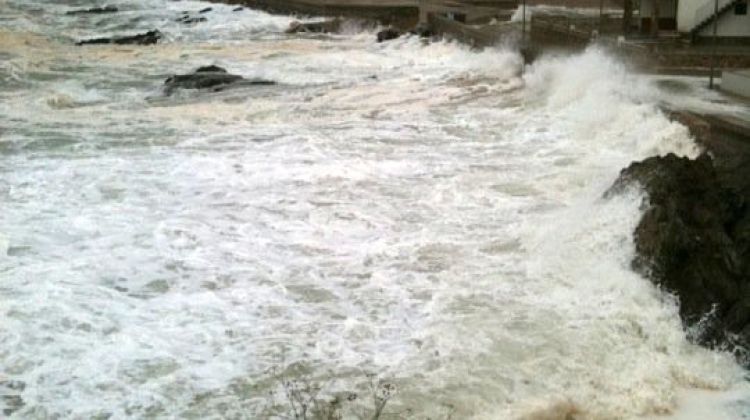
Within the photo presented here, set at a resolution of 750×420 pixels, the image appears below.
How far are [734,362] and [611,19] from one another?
23.1 metres

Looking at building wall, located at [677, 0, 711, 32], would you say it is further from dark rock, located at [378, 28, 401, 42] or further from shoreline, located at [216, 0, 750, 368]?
shoreline, located at [216, 0, 750, 368]

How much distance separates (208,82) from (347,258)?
1276cm

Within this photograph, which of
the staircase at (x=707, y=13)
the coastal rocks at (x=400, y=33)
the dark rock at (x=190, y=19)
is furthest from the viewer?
the dark rock at (x=190, y=19)

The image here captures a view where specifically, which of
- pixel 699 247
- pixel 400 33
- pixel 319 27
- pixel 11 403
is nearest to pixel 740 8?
pixel 400 33

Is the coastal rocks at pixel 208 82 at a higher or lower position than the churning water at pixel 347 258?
higher

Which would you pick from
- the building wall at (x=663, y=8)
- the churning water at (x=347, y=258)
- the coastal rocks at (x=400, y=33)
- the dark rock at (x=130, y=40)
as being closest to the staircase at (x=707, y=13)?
the building wall at (x=663, y=8)

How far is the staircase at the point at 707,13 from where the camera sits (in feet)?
67.5

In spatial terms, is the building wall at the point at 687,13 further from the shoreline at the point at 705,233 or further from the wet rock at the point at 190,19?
the wet rock at the point at 190,19

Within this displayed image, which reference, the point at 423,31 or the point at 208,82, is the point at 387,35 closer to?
the point at 423,31

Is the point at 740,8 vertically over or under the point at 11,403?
over

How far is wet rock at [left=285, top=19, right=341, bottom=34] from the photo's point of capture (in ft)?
114

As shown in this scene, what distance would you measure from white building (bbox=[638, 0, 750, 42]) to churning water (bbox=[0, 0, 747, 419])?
16.2 feet

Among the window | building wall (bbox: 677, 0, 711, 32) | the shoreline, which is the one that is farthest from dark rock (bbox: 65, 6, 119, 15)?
the shoreline

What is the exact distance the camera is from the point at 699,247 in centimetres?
796
